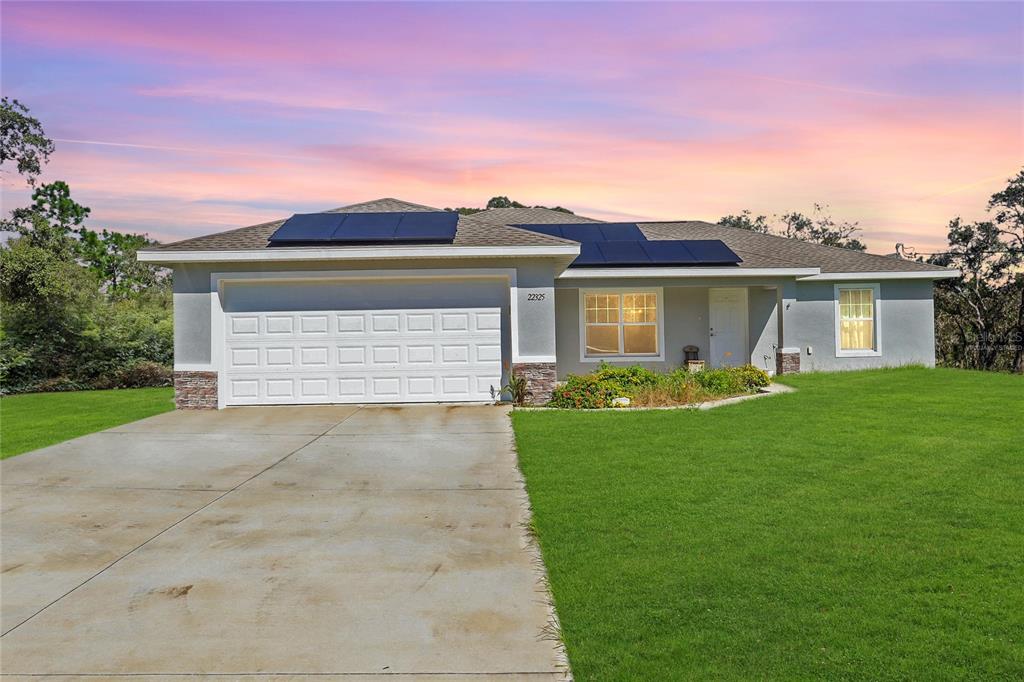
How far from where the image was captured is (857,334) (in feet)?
65.9

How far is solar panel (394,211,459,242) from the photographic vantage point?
14.0 m

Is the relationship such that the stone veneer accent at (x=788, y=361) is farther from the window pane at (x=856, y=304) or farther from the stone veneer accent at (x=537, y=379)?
the stone veneer accent at (x=537, y=379)

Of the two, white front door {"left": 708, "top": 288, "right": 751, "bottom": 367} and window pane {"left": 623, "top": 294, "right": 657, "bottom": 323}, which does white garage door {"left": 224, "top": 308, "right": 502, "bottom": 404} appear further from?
white front door {"left": 708, "top": 288, "right": 751, "bottom": 367}

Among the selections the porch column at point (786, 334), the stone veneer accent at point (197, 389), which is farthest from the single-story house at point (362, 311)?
the porch column at point (786, 334)

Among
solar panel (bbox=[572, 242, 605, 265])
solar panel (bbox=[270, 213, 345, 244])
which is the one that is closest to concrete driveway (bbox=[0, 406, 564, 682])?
solar panel (bbox=[270, 213, 345, 244])

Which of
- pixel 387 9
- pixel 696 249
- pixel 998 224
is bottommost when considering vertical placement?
pixel 696 249

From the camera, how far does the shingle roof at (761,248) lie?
1983 cm

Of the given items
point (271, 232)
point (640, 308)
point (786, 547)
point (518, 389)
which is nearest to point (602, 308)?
point (640, 308)

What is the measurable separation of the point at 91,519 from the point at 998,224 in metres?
31.2

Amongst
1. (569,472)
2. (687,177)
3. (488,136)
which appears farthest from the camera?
(687,177)

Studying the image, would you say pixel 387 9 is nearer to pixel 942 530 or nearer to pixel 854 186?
pixel 942 530

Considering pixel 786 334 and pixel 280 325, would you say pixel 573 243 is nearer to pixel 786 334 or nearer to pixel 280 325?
pixel 280 325

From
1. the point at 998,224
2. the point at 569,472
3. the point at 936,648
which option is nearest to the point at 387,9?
the point at 569,472

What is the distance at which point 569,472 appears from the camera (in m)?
8.15
